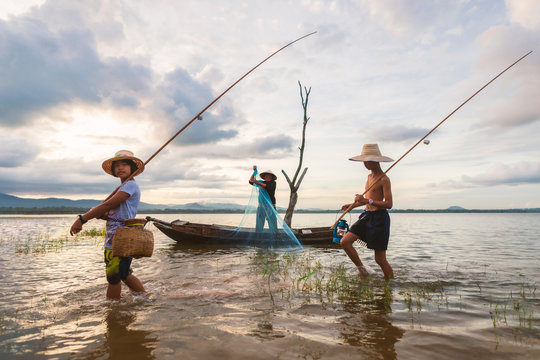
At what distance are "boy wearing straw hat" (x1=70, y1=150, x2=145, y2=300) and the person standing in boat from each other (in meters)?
6.33

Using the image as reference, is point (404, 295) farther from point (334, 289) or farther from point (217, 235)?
point (217, 235)

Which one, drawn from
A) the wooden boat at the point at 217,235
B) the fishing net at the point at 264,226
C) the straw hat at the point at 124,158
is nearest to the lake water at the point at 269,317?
the straw hat at the point at 124,158

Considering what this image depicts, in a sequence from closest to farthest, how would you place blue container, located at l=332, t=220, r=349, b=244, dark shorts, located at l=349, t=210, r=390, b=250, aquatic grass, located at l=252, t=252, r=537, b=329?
aquatic grass, located at l=252, t=252, r=537, b=329
dark shorts, located at l=349, t=210, r=390, b=250
blue container, located at l=332, t=220, r=349, b=244

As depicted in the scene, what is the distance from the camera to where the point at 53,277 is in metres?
6.77

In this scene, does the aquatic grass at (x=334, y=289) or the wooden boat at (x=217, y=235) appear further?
the wooden boat at (x=217, y=235)

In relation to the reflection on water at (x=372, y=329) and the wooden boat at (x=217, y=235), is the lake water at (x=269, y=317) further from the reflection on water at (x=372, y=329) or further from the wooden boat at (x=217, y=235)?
the wooden boat at (x=217, y=235)

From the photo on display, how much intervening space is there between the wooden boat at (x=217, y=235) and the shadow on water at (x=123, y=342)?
794 centimetres

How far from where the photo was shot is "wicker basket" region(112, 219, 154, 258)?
3.99 meters

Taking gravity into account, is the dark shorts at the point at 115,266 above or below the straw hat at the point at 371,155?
below

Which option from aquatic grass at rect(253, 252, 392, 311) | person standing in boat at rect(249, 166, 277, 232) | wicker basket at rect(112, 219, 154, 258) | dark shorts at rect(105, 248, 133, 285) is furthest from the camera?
person standing in boat at rect(249, 166, 277, 232)

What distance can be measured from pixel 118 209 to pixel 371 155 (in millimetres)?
4226

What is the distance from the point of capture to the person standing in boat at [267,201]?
36.2 ft

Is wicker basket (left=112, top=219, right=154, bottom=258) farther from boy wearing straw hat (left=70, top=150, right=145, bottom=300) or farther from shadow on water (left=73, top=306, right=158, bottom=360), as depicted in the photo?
shadow on water (left=73, top=306, right=158, bottom=360)

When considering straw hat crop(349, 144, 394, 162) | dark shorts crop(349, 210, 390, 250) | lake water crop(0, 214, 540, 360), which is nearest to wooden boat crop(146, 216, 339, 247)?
lake water crop(0, 214, 540, 360)
